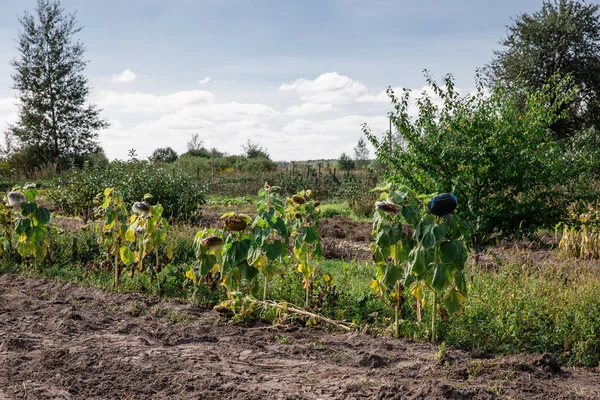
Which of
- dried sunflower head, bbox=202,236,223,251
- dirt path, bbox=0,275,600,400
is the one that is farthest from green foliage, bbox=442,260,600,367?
dried sunflower head, bbox=202,236,223,251

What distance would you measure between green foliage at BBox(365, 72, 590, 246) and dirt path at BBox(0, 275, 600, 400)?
3080 mm

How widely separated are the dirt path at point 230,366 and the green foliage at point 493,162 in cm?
308

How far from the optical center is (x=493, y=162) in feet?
21.1

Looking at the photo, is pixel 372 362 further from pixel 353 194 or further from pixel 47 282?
pixel 353 194

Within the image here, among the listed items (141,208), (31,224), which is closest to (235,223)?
(141,208)

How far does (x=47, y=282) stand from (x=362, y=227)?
21.1 feet

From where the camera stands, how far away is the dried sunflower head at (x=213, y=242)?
449 centimetres

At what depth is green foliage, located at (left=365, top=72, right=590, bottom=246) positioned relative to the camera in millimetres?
6363

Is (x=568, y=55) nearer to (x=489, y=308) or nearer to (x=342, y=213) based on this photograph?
(x=342, y=213)

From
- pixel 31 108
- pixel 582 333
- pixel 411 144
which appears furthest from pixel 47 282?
pixel 31 108

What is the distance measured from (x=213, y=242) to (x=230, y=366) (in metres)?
1.30

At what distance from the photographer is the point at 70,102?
96.5 feet

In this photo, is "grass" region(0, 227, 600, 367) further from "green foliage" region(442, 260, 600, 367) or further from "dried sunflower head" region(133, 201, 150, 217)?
"dried sunflower head" region(133, 201, 150, 217)

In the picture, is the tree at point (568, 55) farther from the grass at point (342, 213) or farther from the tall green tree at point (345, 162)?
the grass at point (342, 213)
